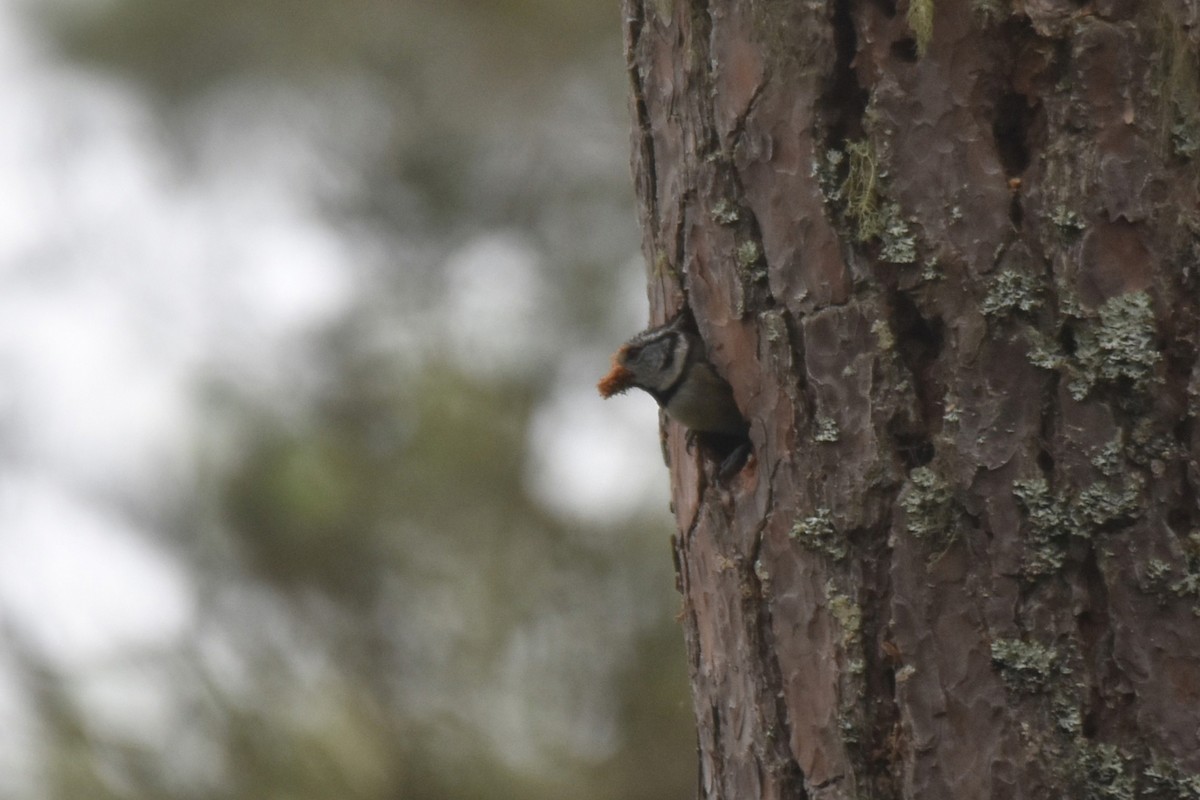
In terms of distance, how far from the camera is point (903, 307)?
1.53 m

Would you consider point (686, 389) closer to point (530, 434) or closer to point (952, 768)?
point (952, 768)

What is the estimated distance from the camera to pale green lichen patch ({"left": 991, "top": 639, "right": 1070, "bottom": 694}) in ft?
4.60

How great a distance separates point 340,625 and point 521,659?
2.09 feet

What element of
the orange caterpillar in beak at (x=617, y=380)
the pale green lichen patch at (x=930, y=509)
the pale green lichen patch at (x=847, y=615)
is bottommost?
the pale green lichen patch at (x=847, y=615)

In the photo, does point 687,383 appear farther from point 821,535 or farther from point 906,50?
point 906,50

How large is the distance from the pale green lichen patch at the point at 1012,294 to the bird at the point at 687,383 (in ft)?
1.34

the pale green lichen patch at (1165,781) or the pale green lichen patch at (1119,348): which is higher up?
the pale green lichen patch at (1119,348)

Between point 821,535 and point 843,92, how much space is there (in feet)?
1.85

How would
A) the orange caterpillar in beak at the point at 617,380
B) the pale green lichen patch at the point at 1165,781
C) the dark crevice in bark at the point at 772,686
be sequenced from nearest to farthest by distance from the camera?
the pale green lichen patch at the point at 1165,781, the dark crevice in bark at the point at 772,686, the orange caterpillar in beak at the point at 617,380

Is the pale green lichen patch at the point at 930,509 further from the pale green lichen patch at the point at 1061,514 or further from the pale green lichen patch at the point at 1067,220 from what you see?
the pale green lichen patch at the point at 1067,220

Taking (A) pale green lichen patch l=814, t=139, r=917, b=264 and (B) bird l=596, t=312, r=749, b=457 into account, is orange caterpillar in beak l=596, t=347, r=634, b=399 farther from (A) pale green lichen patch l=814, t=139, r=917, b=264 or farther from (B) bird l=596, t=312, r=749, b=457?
(A) pale green lichen patch l=814, t=139, r=917, b=264

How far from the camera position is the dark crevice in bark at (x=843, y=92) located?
5.11 feet

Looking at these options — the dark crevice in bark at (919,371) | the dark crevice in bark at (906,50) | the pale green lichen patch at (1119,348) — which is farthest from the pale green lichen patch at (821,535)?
the dark crevice in bark at (906,50)

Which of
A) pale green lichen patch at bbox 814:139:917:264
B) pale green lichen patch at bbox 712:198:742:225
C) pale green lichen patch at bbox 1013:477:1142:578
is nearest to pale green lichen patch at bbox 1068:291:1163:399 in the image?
pale green lichen patch at bbox 1013:477:1142:578
